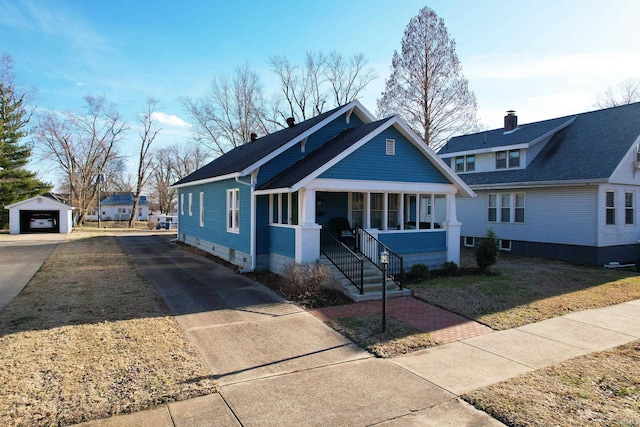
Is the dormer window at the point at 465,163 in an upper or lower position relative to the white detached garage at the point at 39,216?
upper

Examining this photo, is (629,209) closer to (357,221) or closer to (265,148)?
(357,221)

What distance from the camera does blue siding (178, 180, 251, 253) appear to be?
1321cm

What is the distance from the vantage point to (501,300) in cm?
963

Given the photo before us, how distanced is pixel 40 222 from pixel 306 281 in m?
30.7

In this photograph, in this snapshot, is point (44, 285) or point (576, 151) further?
point (576, 151)

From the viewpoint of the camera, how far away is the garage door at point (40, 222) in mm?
31308

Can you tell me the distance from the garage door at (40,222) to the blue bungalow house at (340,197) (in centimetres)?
2399

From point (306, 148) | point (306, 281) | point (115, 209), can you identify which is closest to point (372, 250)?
point (306, 281)

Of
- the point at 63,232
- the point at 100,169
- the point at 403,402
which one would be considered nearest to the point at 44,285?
the point at 403,402

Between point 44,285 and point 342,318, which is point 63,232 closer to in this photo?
point 44,285

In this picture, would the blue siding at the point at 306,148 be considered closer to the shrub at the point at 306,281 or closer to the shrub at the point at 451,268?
the shrub at the point at 306,281

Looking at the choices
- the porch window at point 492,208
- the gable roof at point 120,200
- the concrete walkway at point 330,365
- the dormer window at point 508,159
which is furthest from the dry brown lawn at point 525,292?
the gable roof at point 120,200

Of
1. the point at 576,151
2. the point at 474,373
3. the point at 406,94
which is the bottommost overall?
the point at 474,373

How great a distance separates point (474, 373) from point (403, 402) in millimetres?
1437
